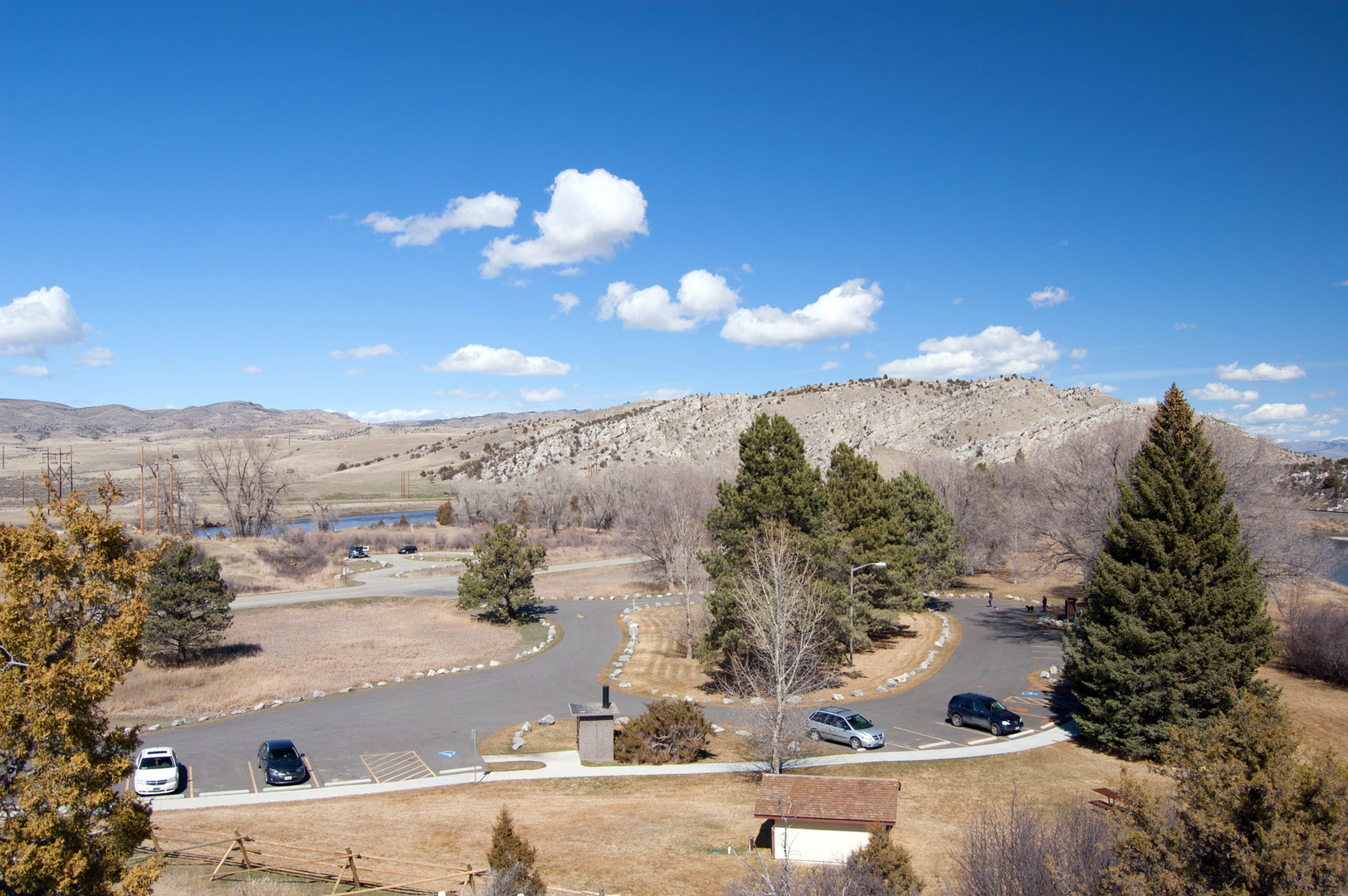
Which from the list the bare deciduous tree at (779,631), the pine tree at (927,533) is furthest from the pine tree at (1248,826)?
the pine tree at (927,533)

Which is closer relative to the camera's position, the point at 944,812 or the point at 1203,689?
the point at 944,812

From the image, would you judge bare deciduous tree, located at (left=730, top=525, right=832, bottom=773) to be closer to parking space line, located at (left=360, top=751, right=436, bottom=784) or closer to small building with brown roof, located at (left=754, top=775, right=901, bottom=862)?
small building with brown roof, located at (left=754, top=775, right=901, bottom=862)

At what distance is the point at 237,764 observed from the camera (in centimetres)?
2516

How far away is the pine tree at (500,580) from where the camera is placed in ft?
167

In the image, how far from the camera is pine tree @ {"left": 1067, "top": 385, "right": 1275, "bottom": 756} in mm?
25266

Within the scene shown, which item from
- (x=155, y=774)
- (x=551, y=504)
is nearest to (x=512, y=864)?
(x=155, y=774)

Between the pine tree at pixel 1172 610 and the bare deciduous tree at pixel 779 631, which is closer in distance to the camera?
the bare deciduous tree at pixel 779 631

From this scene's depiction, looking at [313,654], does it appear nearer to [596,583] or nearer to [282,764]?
[282,764]

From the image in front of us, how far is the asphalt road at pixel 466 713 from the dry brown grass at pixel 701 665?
50.4 inches

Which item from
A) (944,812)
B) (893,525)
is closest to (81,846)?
(944,812)

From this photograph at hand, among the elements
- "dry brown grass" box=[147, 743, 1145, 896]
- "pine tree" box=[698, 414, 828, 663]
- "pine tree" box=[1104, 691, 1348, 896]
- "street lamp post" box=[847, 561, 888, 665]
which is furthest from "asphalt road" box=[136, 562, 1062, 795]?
"pine tree" box=[1104, 691, 1348, 896]

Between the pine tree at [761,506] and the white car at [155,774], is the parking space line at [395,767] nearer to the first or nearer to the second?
the white car at [155,774]

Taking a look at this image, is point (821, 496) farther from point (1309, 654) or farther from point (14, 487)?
point (14, 487)

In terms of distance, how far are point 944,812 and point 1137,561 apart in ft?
42.7
